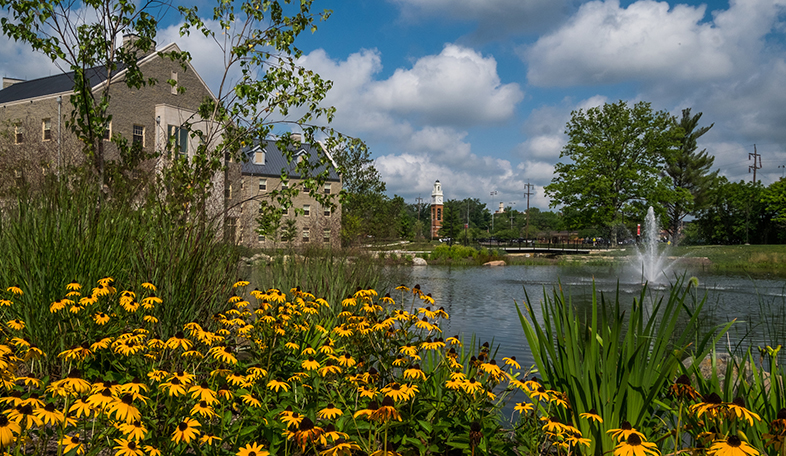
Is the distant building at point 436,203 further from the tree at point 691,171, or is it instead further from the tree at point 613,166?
the tree at point 613,166

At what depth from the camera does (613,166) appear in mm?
39375

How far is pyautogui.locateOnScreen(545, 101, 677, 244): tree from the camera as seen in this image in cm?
3844

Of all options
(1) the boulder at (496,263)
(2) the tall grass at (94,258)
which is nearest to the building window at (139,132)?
(1) the boulder at (496,263)

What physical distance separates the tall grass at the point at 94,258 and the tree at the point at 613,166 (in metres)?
36.2

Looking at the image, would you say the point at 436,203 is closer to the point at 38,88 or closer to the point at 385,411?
the point at 38,88

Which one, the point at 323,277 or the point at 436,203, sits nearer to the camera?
the point at 323,277

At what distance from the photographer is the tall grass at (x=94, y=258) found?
4262mm

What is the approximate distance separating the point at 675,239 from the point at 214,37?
5072 centimetres

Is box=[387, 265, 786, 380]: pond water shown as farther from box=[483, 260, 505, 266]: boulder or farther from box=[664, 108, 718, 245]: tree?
box=[664, 108, 718, 245]: tree

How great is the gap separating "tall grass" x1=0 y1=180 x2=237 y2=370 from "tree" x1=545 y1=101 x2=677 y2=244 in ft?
119

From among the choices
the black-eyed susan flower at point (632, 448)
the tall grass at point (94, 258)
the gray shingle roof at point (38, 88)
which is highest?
the gray shingle roof at point (38, 88)

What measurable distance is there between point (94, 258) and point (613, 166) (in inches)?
1551

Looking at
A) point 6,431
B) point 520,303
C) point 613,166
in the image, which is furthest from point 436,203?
point 6,431

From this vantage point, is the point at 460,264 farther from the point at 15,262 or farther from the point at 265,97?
the point at 15,262
